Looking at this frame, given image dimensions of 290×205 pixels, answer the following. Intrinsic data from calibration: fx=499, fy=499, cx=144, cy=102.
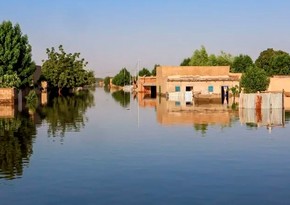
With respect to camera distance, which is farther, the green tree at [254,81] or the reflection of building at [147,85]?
the reflection of building at [147,85]

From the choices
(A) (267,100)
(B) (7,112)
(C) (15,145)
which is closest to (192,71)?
(A) (267,100)

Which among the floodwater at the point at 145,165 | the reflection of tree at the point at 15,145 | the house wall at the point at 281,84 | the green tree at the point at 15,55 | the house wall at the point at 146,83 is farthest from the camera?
the house wall at the point at 146,83

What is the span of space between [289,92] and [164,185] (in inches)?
2428

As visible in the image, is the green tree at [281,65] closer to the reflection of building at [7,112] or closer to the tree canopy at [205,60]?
the tree canopy at [205,60]

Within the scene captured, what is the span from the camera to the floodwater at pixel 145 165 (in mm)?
12359

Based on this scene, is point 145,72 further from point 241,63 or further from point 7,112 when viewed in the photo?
point 7,112

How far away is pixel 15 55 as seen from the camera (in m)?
63.8

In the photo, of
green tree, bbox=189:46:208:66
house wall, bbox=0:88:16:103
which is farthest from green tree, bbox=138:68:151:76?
house wall, bbox=0:88:16:103

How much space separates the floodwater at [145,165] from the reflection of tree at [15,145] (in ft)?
0.11

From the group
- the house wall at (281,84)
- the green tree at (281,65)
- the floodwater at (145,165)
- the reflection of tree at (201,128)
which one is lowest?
the floodwater at (145,165)

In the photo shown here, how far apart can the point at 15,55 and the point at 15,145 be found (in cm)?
4431

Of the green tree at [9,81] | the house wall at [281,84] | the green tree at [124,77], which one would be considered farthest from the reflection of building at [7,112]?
the green tree at [124,77]

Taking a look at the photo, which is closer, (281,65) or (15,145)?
(15,145)

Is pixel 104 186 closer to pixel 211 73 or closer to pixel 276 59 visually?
pixel 211 73
